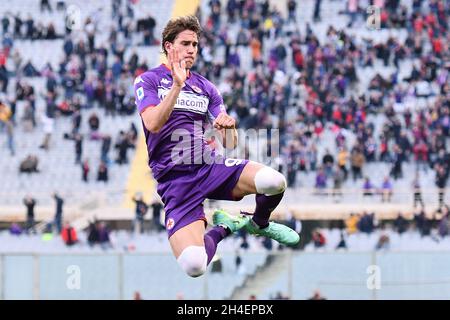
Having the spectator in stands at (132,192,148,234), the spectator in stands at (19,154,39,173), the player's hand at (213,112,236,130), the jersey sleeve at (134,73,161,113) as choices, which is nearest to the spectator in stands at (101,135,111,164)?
the spectator in stands at (19,154,39,173)

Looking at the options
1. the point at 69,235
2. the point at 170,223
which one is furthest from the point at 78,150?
the point at 170,223

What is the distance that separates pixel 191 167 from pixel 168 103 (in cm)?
108

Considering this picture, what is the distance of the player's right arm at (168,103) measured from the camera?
35.1 feet

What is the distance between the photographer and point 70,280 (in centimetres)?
2283

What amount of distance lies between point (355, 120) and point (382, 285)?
1342cm

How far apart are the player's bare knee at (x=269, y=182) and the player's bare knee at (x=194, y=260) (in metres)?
0.77

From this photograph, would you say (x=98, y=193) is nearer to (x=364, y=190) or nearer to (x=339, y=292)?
(x=364, y=190)

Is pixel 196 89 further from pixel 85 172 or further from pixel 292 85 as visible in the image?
pixel 292 85

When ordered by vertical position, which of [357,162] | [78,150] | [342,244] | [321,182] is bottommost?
[342,244]

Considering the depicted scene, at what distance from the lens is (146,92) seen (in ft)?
37.2

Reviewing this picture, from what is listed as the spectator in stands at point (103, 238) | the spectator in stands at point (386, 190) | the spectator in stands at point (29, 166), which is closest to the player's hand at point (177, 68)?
the spectator in stands at point (103, 238)

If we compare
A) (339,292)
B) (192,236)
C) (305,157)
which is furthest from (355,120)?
(192,236)

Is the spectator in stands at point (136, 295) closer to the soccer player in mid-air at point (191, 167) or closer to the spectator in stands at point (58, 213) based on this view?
the spectator in stands at point (58, 213)

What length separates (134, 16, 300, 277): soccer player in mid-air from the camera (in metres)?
11.3
